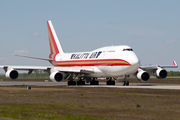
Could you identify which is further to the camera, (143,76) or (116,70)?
(143,76)

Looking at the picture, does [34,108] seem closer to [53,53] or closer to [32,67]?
[32,67]

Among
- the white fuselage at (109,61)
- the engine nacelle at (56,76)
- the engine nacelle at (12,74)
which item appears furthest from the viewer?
the engine nacelle at (12,74)

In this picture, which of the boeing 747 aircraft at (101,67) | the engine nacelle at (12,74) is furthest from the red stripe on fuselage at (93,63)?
the engine nacelle at (12,74)

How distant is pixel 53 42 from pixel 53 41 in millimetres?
230

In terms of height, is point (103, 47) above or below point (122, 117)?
above

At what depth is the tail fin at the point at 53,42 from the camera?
195ft

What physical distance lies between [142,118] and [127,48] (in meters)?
28.8

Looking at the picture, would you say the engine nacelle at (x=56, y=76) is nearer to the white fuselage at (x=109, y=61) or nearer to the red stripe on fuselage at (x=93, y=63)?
the white fuselage at (x=109, y=61)

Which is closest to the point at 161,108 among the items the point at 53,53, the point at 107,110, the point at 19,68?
the point at 107,110

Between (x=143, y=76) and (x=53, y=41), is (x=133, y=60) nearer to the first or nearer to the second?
(x=143, y=76)

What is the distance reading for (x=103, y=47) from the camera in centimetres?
4756

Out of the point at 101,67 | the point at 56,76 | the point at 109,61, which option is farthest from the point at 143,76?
the point at 56,76

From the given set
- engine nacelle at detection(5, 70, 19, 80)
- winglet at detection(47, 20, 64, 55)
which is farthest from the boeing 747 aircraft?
winglet at detection(47, 20, 64, 55)

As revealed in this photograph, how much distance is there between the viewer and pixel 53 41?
60.9 metres
